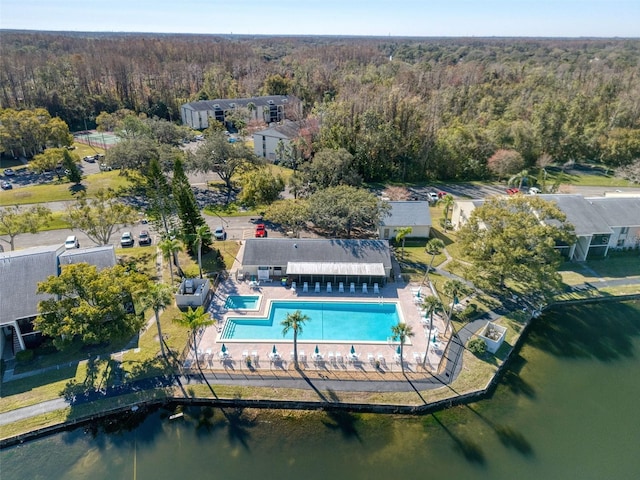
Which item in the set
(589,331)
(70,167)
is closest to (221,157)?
(70,167)

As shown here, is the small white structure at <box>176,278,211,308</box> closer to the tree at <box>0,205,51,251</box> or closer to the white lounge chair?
the white lounge chair

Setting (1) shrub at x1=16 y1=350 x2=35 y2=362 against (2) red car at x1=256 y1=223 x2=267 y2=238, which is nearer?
(1) shrub at x1=16 y1=350 x2=35 y2=362

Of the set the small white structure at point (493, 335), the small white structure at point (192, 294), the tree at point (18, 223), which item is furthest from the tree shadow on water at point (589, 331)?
the tree at point (18, 223)

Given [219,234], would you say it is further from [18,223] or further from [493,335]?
[493,335]

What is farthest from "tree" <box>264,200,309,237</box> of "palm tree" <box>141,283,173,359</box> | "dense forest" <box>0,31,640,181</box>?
"dense forest" <box>0,31,640,181</box>

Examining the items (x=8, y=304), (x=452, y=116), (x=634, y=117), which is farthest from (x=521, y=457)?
(x=634, y=117)
